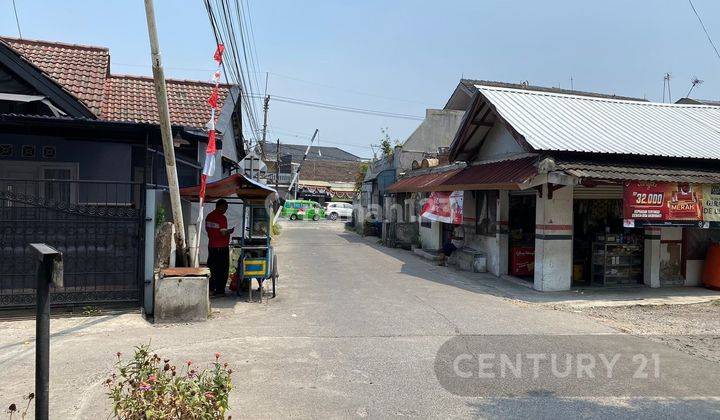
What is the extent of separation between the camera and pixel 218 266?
1004 centimetres

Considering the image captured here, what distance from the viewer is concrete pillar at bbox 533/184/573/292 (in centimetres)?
1149

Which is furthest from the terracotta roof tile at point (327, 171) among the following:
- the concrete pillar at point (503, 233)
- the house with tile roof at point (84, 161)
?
the concrete pillar at point (503, 233)

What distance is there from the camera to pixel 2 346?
654 centimetres

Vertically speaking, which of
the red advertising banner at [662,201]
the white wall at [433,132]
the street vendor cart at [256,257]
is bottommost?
the street vendor cart at [256,257]

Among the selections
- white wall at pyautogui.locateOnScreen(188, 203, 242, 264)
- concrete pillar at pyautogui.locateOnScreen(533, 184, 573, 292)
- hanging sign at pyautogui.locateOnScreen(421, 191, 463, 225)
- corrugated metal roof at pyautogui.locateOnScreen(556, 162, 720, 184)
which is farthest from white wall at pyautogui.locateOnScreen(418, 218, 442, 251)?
corrugated metal roof at pyautogui.locateOnScreen(556, 162, 720, 184)

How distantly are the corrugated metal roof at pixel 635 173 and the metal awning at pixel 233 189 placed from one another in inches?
251

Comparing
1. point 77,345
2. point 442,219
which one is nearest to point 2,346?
point 77,345

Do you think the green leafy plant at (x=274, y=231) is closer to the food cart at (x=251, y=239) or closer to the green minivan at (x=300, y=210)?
the food cart at (x=251, y=239)

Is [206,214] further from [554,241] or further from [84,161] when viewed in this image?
[554,241]

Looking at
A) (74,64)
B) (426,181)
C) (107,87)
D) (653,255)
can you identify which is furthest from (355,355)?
(426,181)

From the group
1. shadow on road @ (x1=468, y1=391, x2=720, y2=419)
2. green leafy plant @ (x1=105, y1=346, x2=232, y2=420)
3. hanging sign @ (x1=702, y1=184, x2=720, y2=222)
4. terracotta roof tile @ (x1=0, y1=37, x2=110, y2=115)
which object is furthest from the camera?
terracotta roof tile @ (x1=0, y1=37, x2=110, y2=115)

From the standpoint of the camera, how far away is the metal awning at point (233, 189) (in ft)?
30.6

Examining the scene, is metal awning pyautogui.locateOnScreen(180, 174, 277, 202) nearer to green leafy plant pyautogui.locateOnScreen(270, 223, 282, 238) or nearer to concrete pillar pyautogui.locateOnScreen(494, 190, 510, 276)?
concrete pillar pyautogui.locateOnScreen(494, 190, 510, 276)

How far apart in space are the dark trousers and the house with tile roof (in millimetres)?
1327
